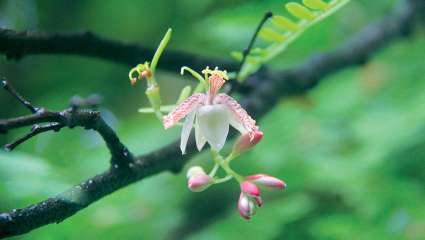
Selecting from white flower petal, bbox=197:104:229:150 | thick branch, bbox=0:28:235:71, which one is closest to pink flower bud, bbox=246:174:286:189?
white flower petal, bbox=197:104:229:150

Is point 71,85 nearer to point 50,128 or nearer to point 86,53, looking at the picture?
point 86,53

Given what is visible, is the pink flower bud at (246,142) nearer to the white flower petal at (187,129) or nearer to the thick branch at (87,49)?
the white flower petal at (187,129)

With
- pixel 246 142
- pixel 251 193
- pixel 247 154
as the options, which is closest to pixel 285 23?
pixel 246 142

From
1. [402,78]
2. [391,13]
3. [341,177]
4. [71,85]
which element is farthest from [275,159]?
[71,85]

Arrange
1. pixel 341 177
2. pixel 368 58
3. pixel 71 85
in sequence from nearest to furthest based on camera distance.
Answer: pixel 341 177, pixel 368 58, pixel 71 85

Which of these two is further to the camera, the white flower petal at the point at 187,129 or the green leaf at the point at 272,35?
the green leaf at the point at 272,35

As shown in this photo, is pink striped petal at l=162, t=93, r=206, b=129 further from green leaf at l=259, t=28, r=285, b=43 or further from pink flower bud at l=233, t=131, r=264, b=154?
green leaf at l=259, t=28, r=285, b=43

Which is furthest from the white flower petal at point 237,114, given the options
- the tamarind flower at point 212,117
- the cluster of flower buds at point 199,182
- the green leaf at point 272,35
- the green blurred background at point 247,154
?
the green blurred background at point 247,154
